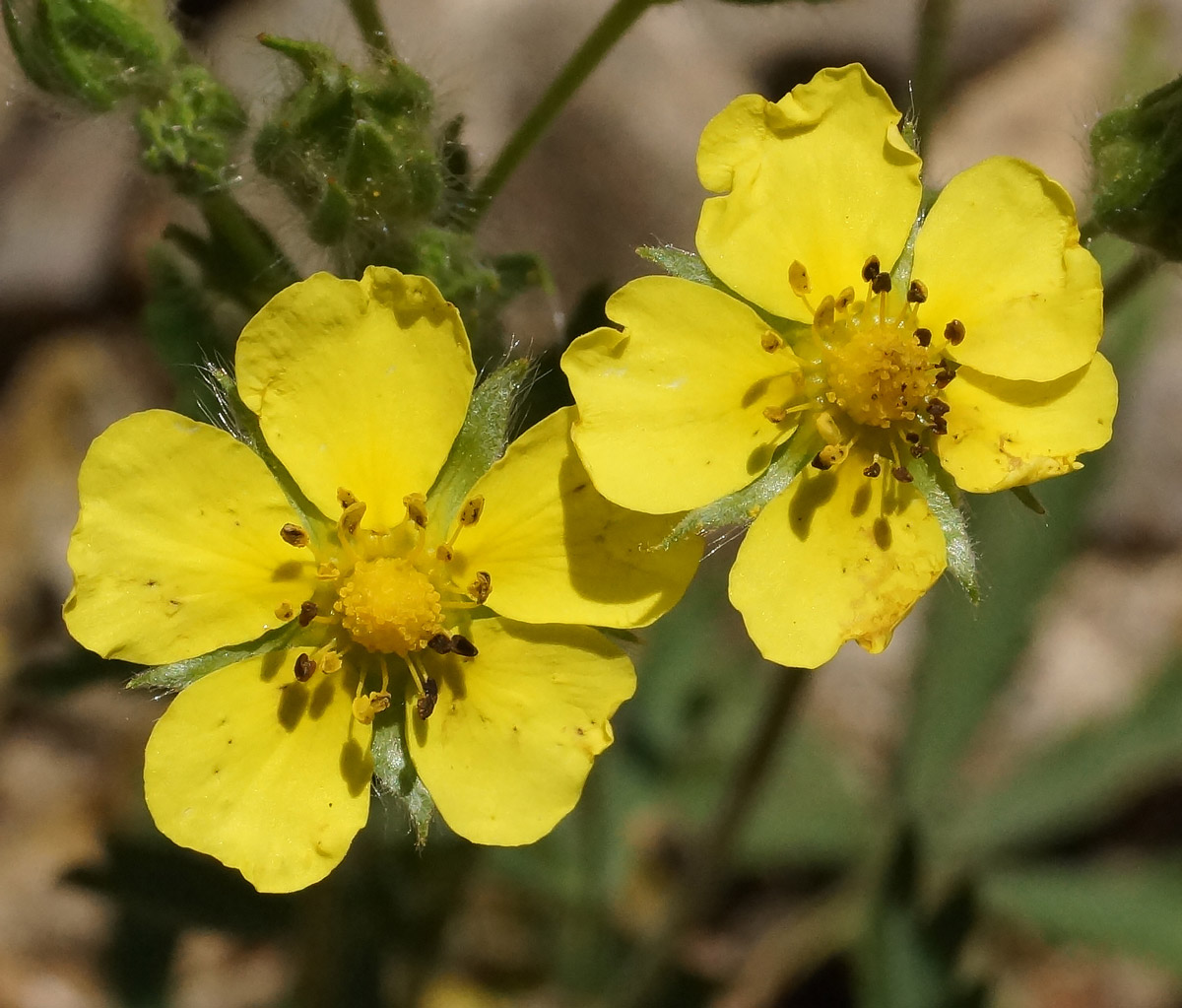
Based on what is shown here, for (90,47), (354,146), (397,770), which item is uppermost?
(90,47)

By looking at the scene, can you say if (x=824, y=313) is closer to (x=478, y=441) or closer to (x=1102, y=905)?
(x=478, y=441)

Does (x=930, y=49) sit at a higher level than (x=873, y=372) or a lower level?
higher

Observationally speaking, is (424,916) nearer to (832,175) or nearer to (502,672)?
(502,672)

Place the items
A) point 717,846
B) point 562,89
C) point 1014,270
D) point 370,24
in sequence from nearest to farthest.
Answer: point 1014,270
point 370,24
point 562,89
point 717,846

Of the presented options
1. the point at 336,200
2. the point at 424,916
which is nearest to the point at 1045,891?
the point at 424,916

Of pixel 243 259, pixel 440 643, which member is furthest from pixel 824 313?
pixel 243 259

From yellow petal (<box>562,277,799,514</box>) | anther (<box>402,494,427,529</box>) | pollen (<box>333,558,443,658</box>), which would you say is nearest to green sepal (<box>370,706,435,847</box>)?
pollen (<box>333,558,443,658</box>)

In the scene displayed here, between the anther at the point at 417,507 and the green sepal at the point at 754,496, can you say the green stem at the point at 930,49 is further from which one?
the anther at the point at 417,507

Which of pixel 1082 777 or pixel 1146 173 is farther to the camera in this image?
pixel 1082 777
